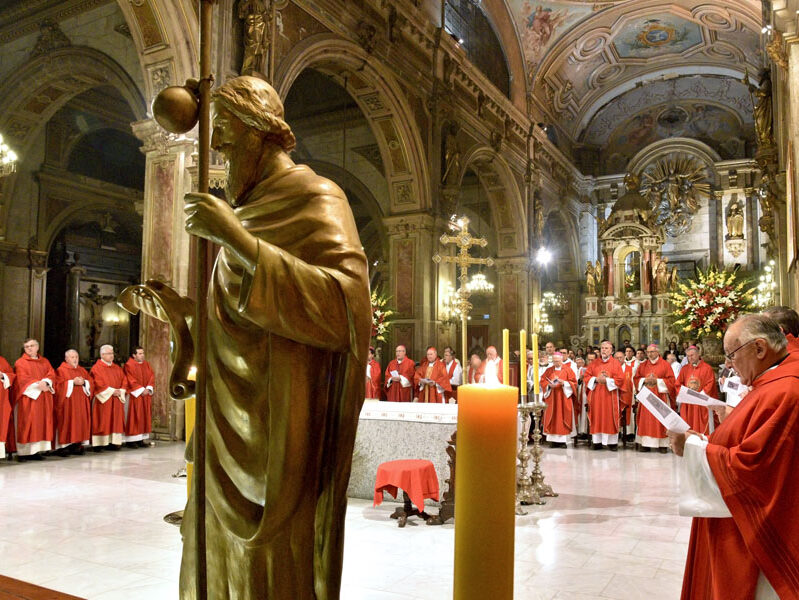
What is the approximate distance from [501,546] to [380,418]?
5151 millimetres

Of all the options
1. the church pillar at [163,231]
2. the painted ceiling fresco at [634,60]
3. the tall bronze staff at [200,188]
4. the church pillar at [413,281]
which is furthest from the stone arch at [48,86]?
→ the painted ceiling fresco at [634,60]

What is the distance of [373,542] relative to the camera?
5.04 meters

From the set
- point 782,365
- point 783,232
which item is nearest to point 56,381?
point 782,365

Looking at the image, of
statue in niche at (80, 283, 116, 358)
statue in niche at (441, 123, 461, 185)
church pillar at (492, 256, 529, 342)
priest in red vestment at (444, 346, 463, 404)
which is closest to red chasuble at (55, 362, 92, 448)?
priest in red vestment at (444, 346, 463, 404)

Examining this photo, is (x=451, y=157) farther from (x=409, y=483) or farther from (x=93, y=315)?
(x=93, y=315)

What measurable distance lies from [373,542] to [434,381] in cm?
742

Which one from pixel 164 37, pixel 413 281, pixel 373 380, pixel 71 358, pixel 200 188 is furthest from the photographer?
pixel 413 281

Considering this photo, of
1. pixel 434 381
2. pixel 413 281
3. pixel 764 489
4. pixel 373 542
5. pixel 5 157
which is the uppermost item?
pixel 5 157

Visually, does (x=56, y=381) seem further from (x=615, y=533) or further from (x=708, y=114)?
(x=708, y=114)

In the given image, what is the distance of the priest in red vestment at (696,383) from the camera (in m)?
10.6

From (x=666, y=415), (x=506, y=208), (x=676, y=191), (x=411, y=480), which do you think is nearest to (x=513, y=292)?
(x=506, y=208)

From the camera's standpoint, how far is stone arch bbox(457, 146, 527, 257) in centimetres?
1925

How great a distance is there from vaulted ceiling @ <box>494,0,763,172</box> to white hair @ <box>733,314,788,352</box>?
1885 centimetres

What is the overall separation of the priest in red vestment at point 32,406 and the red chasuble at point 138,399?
1090mm
